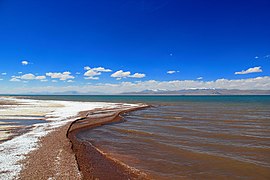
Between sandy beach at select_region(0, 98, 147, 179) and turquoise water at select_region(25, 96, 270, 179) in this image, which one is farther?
turquoise water at select_region(25, 96, 270, 179)

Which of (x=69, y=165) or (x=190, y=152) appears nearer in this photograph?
(x=69, y=165)

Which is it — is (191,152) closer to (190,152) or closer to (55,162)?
(190,152)

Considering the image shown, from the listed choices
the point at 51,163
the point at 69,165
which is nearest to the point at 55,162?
the point at 51,163

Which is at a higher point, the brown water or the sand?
the sand

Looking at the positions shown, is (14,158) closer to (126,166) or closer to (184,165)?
(126,166)

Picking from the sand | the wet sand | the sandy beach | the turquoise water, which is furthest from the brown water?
the sand

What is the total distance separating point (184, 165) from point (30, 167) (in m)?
6.75

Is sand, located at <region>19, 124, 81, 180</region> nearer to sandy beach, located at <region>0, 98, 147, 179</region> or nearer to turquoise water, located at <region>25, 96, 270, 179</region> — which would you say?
sandy beach, located at <region>0, 98, 147, 179</region>

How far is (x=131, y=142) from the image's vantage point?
638 inches

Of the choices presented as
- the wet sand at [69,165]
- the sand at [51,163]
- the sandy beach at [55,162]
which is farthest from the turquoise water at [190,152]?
the sand at [51,163]

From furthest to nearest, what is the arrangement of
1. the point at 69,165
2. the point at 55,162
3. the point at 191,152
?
the point at 191,152
the point at 55,162
the point at 69,165

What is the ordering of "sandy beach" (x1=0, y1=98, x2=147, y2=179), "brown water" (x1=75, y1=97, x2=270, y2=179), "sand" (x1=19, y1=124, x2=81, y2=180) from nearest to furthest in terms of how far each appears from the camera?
"sand" (x1=19, y1=124, x2=81, y2=180), "sandy beach" (x1=0, y1=98, x2=147, y2=179), "brown water" (x1=75, y1=97, x2=270, y2=179)

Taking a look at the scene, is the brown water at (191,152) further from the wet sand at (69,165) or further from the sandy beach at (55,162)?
the sandy beach at (55,162)

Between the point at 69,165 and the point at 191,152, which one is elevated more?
the point at 69,165
